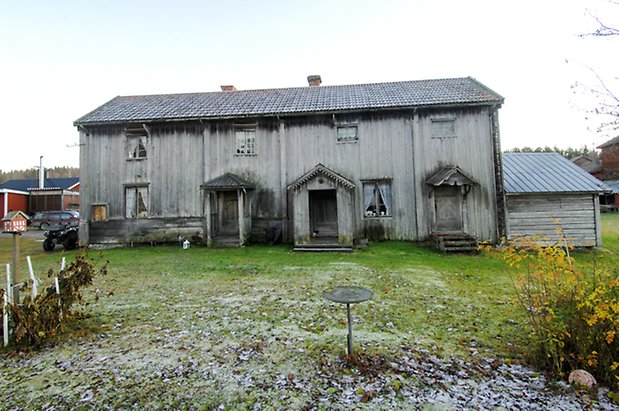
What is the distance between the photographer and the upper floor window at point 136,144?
628 inches

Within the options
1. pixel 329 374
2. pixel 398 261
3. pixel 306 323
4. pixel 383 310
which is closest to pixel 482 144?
pixel 398 261

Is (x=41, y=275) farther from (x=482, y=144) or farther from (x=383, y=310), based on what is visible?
(x=482, y=144)

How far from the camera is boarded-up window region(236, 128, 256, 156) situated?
615 inches

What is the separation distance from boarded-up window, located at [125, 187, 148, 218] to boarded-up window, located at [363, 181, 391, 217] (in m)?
11.6

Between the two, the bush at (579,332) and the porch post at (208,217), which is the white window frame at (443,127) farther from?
the porch post at (208,217)

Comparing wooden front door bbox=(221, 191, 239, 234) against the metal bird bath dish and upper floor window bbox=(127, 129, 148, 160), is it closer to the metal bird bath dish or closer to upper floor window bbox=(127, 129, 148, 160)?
upper floor window bbox=(127, 129, 148, 160)

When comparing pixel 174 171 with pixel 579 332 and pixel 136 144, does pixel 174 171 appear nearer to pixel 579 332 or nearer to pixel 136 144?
pixel 136 144

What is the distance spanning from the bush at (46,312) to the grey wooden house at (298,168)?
29.7 ft

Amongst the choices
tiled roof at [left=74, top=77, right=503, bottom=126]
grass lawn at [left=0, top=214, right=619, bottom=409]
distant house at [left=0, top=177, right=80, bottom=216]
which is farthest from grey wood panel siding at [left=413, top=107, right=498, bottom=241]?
distant house at [left=0, top=177, right=80, bottom=216]

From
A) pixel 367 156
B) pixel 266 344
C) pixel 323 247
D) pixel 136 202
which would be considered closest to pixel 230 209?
pixel 136 202

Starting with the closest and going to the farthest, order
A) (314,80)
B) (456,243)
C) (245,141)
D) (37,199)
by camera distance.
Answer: (456,243), (245,141), (314,80), (37,199)

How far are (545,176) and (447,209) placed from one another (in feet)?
16.4

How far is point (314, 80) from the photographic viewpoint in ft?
64.3

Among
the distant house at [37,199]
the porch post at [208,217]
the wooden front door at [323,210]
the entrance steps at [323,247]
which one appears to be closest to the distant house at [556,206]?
the entrance steps at [323,247]
